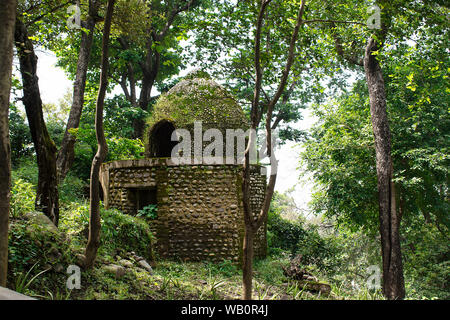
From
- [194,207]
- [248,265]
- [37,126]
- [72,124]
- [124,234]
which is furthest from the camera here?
[72,124]

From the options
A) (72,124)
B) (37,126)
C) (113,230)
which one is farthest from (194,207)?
(37,126)

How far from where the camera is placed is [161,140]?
1409 centimetres

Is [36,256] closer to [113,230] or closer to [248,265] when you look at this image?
[113,230]

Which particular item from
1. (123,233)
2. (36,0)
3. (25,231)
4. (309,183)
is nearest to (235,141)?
(309,183)

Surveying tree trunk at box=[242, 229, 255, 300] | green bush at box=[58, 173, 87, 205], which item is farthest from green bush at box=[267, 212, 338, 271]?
tree trunk at box=[242, 229, 255, 300]

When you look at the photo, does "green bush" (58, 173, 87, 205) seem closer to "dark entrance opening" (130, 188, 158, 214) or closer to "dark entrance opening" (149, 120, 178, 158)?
"dark entrance opening" (130, 188, 158, 214)

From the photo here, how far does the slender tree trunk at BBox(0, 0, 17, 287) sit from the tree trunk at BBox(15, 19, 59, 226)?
2.51 metres

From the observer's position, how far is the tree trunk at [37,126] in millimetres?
6262

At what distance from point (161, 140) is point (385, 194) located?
8200 millimetres

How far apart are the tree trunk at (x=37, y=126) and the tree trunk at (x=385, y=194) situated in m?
8.06

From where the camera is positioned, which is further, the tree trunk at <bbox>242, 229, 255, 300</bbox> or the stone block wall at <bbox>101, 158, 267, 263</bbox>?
the stone block wall at <bbox>101, 158, 267, 263</bbox>

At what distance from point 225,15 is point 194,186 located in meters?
5.53

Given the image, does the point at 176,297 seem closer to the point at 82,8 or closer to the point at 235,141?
the point at 235,141

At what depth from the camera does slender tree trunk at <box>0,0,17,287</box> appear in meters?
3.70
